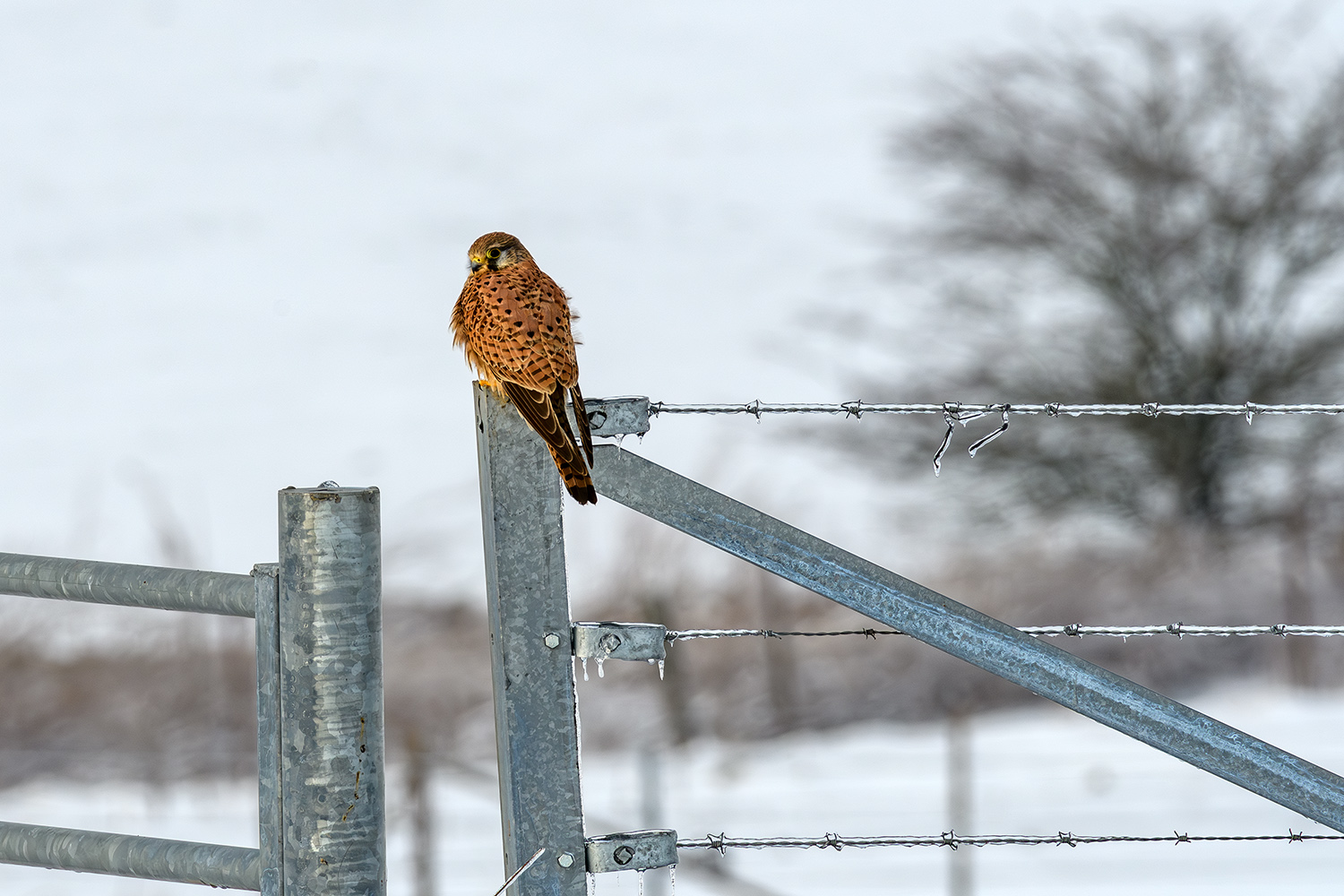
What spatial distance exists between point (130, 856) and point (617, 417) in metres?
0.81

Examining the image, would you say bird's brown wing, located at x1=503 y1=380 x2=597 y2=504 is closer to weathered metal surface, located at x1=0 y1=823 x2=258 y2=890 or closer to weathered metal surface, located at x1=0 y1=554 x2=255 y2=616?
weathered metal surface, located at x1=0 y1=554 x2=255 y2=616

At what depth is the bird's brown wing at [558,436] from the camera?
1.59 metres

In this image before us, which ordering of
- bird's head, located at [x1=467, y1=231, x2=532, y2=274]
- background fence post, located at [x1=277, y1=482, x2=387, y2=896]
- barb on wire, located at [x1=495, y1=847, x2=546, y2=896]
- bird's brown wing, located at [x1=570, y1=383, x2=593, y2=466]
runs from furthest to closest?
bird's head, located at [x1=467, y1=231, x2=532, y2=274] → bird's brown wing, located at [x1=570, y1=383, x2=593, y2=466] → barb on wire, located at [x1=495, y1=847, x2=546, y2=896] → background fence post, located at [x1=277, y1=482, x2=387, y2=896]

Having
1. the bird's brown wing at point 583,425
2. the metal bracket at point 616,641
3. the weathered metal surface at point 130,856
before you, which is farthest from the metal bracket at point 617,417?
the weathered metal surface at point 130,856

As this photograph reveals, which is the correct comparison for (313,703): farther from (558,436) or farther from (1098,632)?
(1098,632)

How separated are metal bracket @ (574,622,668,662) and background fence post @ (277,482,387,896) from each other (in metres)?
0.41

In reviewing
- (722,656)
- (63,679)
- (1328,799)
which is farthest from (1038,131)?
(1328,799)

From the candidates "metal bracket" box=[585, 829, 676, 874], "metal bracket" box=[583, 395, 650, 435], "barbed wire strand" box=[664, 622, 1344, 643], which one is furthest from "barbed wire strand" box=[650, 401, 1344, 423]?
"metal bracket" box=[585, 829, 676, 874]

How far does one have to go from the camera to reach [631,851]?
5.25 feet

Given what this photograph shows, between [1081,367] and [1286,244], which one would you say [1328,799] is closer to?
[1081,367]

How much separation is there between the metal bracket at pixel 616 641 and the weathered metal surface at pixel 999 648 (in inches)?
5.9

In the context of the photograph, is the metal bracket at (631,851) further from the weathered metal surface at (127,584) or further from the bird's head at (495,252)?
the bird's head at (495,252)

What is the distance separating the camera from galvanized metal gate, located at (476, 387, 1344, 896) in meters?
1.58

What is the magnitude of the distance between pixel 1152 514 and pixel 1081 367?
1.68 m
